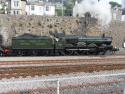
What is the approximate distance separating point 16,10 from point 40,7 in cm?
1766

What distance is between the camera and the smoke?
64.6 m

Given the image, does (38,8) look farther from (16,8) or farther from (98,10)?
(98,10)

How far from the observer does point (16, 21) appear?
185 ft

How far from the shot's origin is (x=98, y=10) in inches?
2557

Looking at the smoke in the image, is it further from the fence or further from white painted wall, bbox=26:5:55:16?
the fence

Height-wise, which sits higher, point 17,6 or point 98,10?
point 17,6

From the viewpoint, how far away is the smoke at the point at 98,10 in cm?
6456

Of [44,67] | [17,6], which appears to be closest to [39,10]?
[17,6]

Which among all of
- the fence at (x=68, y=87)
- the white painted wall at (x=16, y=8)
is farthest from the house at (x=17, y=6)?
the fence at (x=68, y=87)

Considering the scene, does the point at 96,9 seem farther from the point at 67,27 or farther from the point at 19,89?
the point at 19,89

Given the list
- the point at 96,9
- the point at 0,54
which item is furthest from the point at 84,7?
the point at 0,54

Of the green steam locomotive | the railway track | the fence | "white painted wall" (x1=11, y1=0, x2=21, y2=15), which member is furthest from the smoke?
the fence

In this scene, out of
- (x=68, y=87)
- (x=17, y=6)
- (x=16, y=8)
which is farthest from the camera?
(x=17, y=6)

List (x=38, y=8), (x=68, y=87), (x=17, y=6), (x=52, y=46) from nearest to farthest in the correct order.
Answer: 1. (x=68, y=87)
2. (x=52, y=46)
3. (x=17, y=6)
4. (x=38, y=8)
